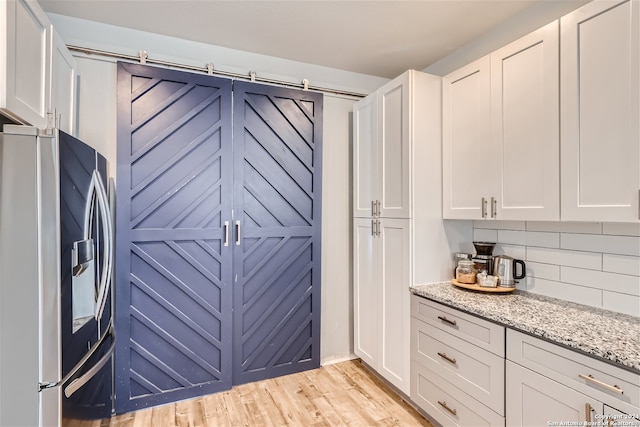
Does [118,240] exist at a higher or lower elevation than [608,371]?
higher

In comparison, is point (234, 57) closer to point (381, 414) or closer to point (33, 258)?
point (33, 258)

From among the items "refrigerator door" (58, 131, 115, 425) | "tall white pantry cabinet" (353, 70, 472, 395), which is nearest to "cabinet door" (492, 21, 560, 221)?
"tall white pantry cabinet" (353, 70, 472, 395)

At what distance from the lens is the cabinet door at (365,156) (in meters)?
2.60

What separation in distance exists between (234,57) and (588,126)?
239 cm

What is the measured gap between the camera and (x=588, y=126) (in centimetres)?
150

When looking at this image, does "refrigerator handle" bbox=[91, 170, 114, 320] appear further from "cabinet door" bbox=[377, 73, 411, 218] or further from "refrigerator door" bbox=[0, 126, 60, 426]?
"cabinet door" bbox=[377, 73, 411, 218]

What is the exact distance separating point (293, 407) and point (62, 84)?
8.11 ft

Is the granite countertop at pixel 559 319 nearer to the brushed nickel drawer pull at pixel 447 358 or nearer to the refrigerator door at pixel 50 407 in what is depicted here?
the brushed nickel drawer pull at pixel 447 358

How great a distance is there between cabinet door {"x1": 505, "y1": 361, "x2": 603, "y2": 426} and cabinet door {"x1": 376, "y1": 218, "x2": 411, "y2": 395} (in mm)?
750

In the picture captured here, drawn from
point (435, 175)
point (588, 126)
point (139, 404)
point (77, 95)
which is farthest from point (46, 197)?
point (588, 126)

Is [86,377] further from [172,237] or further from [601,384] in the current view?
[601,384]

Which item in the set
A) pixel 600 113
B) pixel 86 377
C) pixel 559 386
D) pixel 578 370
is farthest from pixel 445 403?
pixel 86 377

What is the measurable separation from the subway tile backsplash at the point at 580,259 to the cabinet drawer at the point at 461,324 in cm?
58

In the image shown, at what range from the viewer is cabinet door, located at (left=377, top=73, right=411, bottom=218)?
2.23 metres
